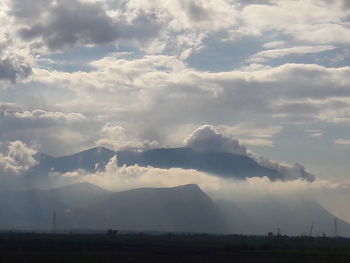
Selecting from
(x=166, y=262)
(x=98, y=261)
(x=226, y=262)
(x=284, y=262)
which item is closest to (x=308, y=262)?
(x=284, y=262)

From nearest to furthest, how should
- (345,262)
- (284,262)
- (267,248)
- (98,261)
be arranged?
1. (98,261)
2. (345,262)
3. (284,262)
4. (267,248)

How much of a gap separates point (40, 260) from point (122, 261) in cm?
1212

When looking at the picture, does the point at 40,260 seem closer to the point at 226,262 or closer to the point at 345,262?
the point at 226,262

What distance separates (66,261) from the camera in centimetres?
9638

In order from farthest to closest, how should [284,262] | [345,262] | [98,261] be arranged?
[284,262], [345,262], [98,261]

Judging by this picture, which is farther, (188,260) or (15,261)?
(188,260)

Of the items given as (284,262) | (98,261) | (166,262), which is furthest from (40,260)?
(284,262)

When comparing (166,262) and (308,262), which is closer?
(166,262)

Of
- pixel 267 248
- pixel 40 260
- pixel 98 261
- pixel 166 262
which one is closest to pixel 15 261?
pixel 40 260

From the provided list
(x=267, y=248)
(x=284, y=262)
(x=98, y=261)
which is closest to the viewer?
(x=98, y=261)

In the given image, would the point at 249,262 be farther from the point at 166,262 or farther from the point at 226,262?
the point at 166,262

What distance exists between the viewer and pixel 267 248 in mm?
167500

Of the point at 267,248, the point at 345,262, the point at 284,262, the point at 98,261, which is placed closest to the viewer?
the point at 98,261

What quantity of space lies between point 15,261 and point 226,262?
103 feet
